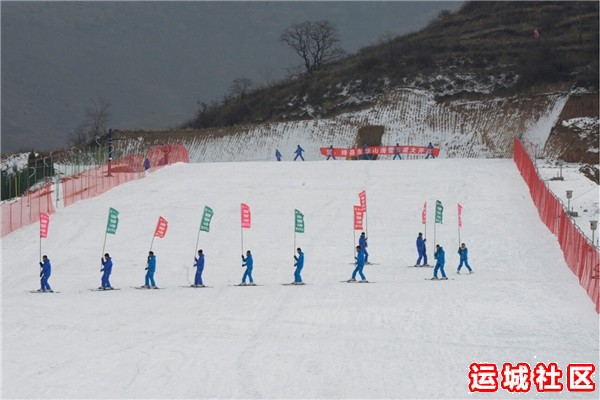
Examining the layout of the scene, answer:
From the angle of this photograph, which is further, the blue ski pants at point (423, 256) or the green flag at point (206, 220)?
the blue ski pants at point (423, 256)

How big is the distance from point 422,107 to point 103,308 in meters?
58.0

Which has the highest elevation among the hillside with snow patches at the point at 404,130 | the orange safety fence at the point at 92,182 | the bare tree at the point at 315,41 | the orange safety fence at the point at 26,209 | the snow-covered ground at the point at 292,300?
the bare tree at the point at 315,41

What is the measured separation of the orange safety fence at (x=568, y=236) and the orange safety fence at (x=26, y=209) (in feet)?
63.2

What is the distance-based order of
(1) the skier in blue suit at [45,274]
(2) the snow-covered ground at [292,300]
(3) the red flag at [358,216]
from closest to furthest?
(2) the snow-covered ground at [292,300], (1) the skier in blue suit at [45,274], (3) the red flag at [358,216]

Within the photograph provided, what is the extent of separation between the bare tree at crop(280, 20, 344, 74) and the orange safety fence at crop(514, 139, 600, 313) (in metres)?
68.2

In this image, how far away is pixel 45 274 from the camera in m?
29.3

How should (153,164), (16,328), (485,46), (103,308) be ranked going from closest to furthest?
(16,328)
(103,308)
(153,164)
(485,46)

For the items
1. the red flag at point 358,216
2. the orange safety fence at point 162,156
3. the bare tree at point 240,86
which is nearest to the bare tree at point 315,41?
the bare tree at point 240,86

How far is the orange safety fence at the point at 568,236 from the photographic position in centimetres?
Answer: 2617

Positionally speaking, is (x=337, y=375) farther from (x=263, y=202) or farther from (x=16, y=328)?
(x=263, y=202)

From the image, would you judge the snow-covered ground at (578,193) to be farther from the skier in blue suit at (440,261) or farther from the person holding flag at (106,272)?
the person holding flag at (106,272)

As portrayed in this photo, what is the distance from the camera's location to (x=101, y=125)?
10425 cm

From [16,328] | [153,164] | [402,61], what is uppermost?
[402,61]

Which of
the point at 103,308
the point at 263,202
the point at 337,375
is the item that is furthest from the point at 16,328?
the point at 263,202
